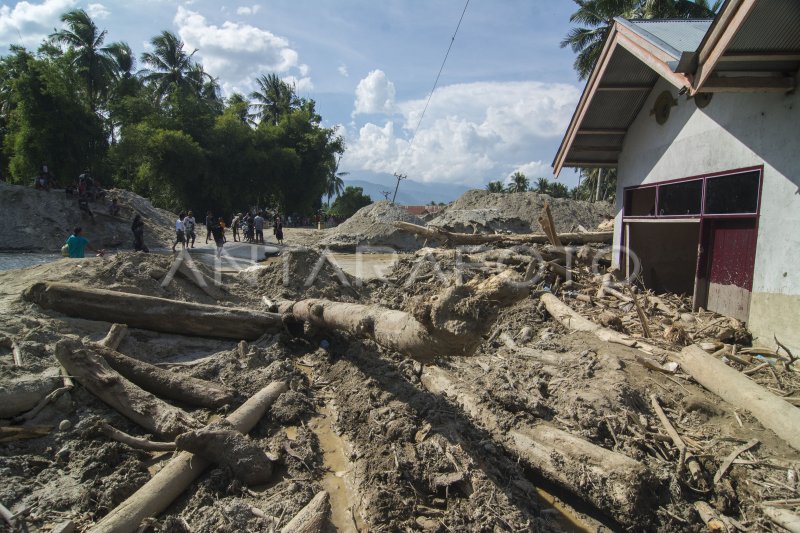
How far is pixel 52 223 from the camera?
64.8ft

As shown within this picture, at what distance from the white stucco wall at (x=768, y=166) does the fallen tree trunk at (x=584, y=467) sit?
3904mm

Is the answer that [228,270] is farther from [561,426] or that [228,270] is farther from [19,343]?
[561,426]

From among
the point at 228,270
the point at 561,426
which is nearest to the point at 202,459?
the point at 561,426

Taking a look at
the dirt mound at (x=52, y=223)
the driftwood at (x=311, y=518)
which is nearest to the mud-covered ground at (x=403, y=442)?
the driftwood at (x=311, y=518)

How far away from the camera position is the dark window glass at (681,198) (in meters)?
8.05

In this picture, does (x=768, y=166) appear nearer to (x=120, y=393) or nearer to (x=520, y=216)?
(x=120, y=393)

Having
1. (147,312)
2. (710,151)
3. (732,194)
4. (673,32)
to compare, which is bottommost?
(147,312)

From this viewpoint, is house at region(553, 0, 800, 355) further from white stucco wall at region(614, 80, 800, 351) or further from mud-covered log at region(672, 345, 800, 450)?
mud-covered log at region(672, 345, 800, 450)

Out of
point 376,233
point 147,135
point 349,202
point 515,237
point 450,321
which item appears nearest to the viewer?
point 450,321

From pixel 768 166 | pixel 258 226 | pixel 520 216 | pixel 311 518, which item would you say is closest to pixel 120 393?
pixel 311 518

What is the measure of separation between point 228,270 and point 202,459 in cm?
1052

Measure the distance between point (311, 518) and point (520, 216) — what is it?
17.8m

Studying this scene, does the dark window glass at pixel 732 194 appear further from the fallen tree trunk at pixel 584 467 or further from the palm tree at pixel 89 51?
the palm tree at pixel 89 51

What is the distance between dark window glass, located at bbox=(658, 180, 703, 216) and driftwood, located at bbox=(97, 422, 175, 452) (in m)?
8.96
